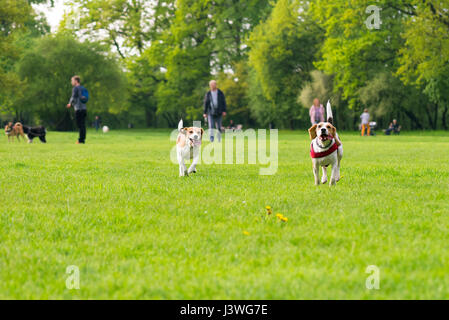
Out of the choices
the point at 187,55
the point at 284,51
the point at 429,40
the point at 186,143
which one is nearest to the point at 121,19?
the point at 187,55

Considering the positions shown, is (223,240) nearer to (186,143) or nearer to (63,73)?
(186,143)

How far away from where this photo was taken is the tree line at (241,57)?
38.2 m

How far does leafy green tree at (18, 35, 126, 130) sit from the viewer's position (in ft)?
156

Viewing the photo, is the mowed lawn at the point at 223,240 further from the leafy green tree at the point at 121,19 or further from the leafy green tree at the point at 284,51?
the leafy green tree at the point at 121,19

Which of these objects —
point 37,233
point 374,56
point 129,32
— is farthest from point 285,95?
point 37,233

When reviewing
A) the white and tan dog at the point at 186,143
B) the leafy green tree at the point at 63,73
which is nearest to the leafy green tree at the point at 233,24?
the leafy green tree at the point at 63,73

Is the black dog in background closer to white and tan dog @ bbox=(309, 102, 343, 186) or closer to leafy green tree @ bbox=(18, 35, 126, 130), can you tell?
white and tan dog @ bbox=(309, 102, 343, 186)

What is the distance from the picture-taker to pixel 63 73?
159ft

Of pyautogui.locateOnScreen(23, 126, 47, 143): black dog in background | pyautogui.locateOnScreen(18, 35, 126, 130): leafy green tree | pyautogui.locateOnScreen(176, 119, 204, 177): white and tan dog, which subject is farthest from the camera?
pyautogui.locateOnScreen(18, 35, 126, 130): leafy green tree

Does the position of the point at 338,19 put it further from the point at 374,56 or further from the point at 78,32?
the point at 78,32

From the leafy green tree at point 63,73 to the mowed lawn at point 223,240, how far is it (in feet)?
141

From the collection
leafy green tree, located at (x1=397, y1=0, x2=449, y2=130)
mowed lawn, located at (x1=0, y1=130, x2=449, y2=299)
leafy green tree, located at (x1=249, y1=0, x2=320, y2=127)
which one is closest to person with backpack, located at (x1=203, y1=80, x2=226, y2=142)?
mowed lawn, located at (x1=0, y1=130, x2=449, y2=299)

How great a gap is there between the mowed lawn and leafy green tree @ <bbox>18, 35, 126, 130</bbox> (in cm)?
4305

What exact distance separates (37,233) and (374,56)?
141 ft
